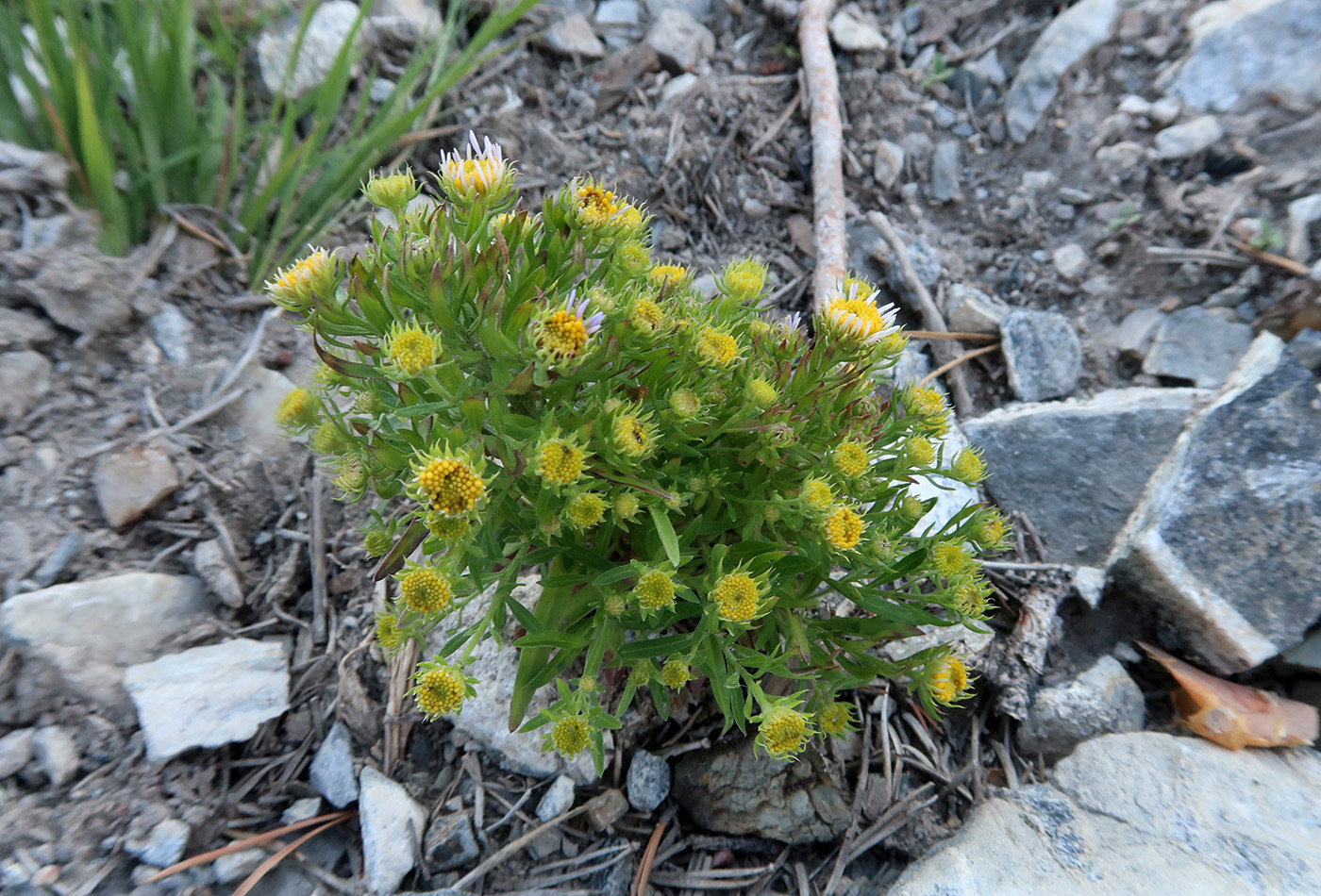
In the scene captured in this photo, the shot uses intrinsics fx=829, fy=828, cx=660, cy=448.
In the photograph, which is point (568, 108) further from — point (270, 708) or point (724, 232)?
point (270, 708)

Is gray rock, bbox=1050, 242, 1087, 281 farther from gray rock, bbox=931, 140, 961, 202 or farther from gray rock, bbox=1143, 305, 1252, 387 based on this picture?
gray rock, bbox=931, 140, 961, 202

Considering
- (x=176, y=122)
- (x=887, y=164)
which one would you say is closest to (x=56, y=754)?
(x=176, y=122)

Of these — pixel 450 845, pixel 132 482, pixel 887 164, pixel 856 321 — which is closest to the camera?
pixel 856 321

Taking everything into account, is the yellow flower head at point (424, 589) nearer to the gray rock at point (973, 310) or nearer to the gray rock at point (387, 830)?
the gray rock at point (387, 830)

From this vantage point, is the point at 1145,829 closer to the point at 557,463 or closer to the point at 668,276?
the point at 557,463

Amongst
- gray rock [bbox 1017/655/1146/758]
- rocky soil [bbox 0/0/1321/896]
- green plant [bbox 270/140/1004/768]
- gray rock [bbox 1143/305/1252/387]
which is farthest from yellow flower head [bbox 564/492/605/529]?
gray rock [bbox 1143/305/1252/387]

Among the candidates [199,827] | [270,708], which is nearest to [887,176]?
[270,708]
